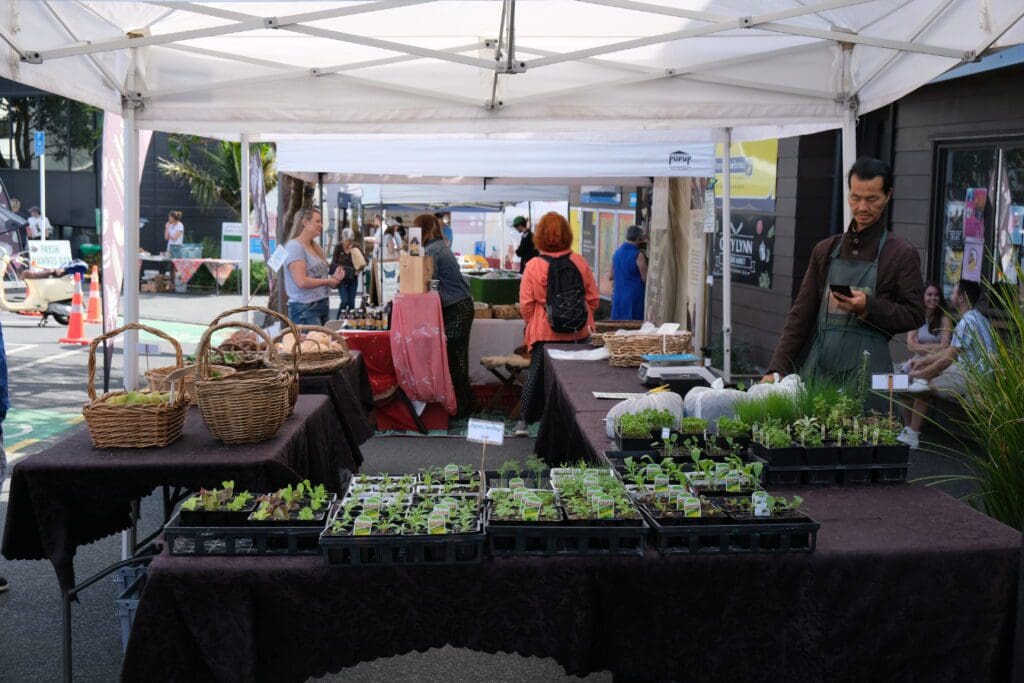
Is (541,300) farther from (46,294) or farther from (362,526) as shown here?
(46,294)

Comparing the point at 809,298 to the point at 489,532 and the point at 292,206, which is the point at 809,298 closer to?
the point at 489,532

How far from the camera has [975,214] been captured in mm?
8141

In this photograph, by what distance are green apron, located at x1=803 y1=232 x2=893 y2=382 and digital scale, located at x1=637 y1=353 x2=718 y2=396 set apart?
0.84 metres

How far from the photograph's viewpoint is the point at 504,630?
259 cm

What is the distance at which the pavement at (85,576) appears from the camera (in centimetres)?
394

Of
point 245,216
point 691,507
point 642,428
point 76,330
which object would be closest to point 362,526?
point 691,507

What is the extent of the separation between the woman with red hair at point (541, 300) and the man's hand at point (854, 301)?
10.7ft

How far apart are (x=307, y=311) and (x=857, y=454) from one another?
5.52 meters

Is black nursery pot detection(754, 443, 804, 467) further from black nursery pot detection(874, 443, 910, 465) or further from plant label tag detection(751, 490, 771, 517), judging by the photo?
plant label tag detection(751, 490, 771, 517)

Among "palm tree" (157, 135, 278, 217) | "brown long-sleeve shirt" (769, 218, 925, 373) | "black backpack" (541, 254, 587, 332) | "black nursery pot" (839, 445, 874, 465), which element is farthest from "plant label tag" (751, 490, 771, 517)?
"palm tree" (157, 135, 278, 217)

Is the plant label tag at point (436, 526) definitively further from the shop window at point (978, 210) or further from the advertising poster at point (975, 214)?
the advertising poster at point (975, 214)

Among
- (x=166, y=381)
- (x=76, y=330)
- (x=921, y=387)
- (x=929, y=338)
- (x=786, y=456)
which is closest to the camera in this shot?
(x=786, y=456)

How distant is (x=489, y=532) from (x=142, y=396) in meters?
1.72

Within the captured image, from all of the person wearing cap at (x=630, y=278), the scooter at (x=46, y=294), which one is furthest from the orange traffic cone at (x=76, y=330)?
the person wearing cap at (x=630, y=278)
